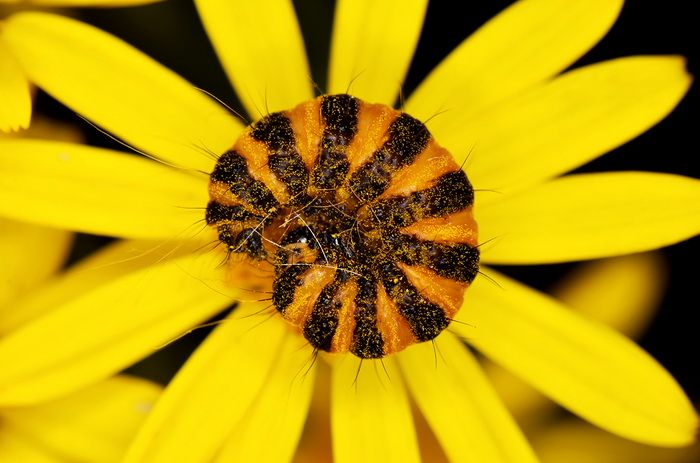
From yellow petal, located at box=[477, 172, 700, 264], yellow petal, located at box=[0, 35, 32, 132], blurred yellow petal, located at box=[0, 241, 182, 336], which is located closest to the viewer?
yellow petal, located at box=[0, 35, 32, 132]

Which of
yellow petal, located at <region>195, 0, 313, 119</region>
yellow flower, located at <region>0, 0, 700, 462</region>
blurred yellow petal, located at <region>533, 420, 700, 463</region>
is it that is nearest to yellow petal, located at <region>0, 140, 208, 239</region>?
yellow flower, located at <region>0, 0, 700, 462</region>

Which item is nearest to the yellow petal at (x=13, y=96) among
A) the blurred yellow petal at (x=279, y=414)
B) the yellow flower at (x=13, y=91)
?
the yellow flower at (x=13, y=91)

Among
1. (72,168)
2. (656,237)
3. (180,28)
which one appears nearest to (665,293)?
(656,237)

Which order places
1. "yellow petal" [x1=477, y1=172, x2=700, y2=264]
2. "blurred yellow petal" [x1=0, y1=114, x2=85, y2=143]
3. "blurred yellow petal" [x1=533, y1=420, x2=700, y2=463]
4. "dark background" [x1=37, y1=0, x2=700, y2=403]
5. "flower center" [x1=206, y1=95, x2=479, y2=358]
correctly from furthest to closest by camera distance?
"blurred yellow petal" [x1=533, y1=420, x2=700, y2=463] → "dark background" [x1=37, y1=0, x2=700, y2=403] → "blurred yellow petal" [x1=0, y1=114, x2=85, y2=143] → "yellow petal" [x1=477, y1=172, x2=700, y2=264] → "flower center" [x1=206, y1=95, x2=479, y2=358]

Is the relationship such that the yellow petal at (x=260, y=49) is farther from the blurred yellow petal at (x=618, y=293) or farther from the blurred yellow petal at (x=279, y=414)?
the blurred yellow petal at (x=618, y=293)

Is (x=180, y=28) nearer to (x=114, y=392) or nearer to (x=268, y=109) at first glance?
(x=268, y=109)

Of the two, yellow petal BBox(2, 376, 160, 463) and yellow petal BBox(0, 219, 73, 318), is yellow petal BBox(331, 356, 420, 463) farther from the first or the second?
yellow petal BBox(0, 219, 73, 318)

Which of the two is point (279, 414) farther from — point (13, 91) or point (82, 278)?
point (13, 91)

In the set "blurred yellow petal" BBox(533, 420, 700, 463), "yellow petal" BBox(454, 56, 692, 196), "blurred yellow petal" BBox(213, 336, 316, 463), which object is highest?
"yellow petal" BBox(454, 56, 692, 196)
